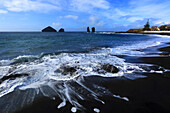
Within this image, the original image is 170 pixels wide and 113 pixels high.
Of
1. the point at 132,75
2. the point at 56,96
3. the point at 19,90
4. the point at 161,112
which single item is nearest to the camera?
the point at 161,112

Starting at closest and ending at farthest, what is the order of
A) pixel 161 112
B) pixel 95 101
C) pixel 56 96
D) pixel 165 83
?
pixel 161 112 → pixel 95 101 → pixel 56 96 → pixel 165 83

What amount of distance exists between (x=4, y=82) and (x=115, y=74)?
6135 mm

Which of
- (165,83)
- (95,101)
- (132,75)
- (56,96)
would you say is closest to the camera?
(95,101)

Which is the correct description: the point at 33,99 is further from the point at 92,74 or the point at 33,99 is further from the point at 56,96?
the point at 92,74

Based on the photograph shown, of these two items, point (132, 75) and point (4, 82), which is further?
point (132, 75)

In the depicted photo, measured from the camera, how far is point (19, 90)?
381 cm

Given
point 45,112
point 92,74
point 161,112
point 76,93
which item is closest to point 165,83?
point 161,112

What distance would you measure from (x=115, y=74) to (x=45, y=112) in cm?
405

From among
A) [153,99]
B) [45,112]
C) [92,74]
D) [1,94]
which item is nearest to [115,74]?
[92,74]

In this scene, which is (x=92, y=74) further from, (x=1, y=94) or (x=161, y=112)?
(x=1, y=94)

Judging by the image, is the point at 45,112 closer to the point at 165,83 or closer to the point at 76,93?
the point at 76,93

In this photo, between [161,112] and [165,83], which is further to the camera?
[165,83]

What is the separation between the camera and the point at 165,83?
412 centimetres

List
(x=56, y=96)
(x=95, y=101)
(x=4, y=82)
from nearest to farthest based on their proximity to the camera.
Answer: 1. (x=95, y=101)
2. (x=56, y=96)
3. (x=4, y=82)
